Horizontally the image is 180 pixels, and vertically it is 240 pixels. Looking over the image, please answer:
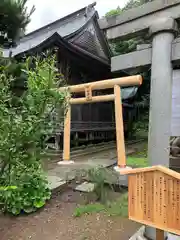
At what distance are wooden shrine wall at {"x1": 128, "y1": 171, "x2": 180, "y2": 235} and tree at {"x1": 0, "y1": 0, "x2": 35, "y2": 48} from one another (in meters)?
3.72

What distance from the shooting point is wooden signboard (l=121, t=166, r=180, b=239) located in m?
1.85

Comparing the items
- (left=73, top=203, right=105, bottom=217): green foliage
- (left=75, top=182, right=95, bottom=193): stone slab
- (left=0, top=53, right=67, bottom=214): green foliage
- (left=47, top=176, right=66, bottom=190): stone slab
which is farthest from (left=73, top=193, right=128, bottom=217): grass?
(left=0, top=53, right=67, bottom=214): green foliage

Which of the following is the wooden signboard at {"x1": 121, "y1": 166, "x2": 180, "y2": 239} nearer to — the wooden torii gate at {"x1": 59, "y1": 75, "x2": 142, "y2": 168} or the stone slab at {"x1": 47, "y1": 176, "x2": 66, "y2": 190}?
the stone slab at {"x1": 47, "y1": 176, "x2": 66, "y2": 190}

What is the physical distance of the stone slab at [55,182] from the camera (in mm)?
4383

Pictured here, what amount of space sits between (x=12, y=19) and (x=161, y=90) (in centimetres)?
336

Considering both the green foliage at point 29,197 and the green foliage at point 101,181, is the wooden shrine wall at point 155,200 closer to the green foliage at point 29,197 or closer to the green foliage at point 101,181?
the green foliage at point 29,197

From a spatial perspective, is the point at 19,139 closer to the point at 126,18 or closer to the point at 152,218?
the point at 152,218

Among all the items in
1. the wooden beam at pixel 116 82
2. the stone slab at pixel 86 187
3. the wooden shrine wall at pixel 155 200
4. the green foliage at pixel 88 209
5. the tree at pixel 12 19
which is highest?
the tree at pixel 12 19

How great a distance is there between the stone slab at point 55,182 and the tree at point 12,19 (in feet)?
9.81

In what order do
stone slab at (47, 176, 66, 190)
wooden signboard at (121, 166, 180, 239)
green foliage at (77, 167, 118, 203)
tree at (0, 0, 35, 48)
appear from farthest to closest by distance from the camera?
stone slab at (47, 176, 66, 190)
tree at (0, 0, 35, 48)
green foliage at (77, 167, 118, 203)
wooden signboard at (121, 166, 180, 239)

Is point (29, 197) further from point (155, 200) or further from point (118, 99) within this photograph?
point (118, 99)

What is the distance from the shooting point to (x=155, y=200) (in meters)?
1.95

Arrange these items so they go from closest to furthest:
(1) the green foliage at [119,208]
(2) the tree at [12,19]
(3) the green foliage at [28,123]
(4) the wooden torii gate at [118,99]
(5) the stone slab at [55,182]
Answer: (3) the green foliage at [28,123] → (1) the green foliage at [119,208] → (2) the tree at [12,19] → (5) the stone slab at [55,182] → (4) the wooden torii gate at [118,99]

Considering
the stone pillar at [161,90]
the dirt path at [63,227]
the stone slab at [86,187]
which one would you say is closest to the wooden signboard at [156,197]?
the stone pillar at [161,90]
